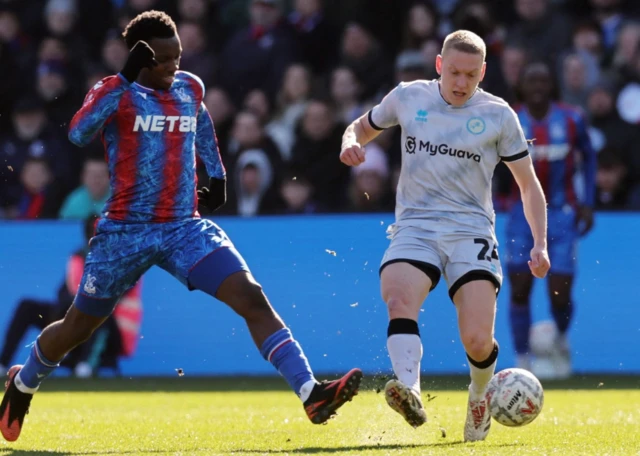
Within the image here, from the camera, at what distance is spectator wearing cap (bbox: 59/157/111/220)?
1271cm

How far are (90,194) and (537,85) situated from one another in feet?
14.8

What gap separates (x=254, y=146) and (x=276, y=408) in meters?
4.70

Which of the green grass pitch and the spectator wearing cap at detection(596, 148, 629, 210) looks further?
the spectator wearing cap at detection(596, 148, 629, 210)

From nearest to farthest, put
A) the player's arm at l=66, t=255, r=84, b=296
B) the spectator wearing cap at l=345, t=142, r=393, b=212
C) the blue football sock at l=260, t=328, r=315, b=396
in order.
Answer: the blue football sock at l=260, t=328, r=315, b=396 → the player's arm at l=66, t=255, r=84, b=296 → the spectator wearing cap at l=345, t=142, r=393, b=212

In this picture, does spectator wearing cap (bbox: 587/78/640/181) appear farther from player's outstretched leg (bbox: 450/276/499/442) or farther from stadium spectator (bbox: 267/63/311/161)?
player's outstretched leg (bbox: 450/276/499/442)

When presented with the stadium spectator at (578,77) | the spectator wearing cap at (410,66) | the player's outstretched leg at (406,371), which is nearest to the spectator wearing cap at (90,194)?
the spectator wearing cap at (410,66)

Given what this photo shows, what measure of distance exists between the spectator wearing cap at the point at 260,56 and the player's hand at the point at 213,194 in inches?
284

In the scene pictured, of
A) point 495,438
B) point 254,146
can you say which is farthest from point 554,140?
point 495,438

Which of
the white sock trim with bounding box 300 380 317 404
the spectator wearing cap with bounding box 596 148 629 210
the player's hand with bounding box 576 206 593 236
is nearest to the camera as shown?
the white sock trim with bounding box 300 380 317 404

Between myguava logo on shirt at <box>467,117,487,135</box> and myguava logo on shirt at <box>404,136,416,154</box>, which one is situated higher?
myguava logo on shirt at <box>467,117,487,135</box>

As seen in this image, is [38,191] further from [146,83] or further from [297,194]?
[146,83]

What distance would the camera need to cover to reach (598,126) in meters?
13.1

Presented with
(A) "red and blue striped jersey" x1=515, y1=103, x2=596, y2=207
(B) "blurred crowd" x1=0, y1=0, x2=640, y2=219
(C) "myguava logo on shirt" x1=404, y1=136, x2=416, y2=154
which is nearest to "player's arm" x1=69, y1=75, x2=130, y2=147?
(C) "myguava logo on shirt" x1=404, y1=136, x2=416, y2=154

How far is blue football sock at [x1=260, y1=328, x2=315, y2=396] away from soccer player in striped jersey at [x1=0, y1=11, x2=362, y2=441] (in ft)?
0.10
